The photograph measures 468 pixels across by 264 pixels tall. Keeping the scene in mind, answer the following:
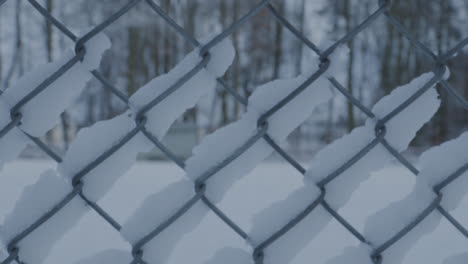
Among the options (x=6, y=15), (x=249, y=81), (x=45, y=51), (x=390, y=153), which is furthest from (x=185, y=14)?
(x=390, y=153)

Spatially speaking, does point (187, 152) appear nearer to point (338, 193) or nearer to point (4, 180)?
point (4, 180)

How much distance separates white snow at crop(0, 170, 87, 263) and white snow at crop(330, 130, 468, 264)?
0.60 metres

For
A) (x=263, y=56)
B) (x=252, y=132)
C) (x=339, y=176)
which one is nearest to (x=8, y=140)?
(x=252, y=132)

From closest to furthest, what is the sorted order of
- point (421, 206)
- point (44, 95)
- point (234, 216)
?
point (44, 95) → point (421, 206) → point (234, 216)

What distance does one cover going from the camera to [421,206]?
105cm

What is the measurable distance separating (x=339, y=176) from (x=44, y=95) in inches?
25.7

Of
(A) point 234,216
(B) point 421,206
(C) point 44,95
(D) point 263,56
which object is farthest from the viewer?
(D) point 263,56

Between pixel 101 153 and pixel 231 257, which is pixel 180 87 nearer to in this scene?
pixel 101 153

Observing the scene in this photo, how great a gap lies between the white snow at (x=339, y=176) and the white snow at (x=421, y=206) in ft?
0.28

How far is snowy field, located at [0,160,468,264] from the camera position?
1573mm

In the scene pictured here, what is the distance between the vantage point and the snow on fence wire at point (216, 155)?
95 cm

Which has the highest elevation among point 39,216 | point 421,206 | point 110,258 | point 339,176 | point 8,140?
point 8,140

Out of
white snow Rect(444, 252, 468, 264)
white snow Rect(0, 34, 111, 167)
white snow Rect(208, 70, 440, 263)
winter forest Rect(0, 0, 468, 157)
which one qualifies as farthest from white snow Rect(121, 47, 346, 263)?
winter forest Rect(0, 0, 468, 157)

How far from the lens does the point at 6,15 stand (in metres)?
14.4
